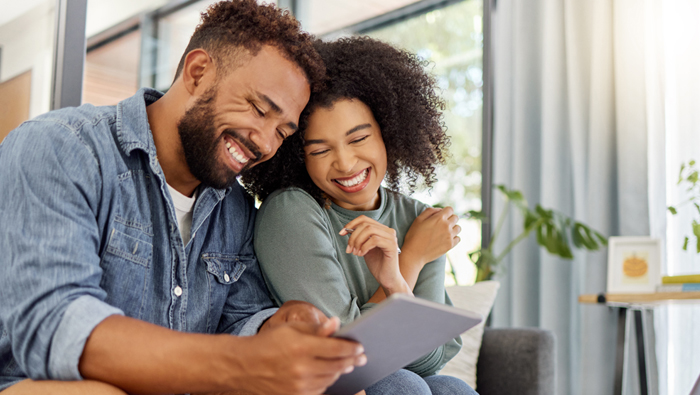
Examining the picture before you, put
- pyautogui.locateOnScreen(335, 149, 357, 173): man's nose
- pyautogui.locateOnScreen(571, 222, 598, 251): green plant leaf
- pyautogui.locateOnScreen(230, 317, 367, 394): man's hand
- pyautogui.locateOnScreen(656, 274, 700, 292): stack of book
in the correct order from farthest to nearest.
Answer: pyautogui.locateOnScreen(571, 222, 598, 251): green plant leaf → pyautogui.locateOnScreen(656, 274, 700, 292): stack of book → pyautogui.locateOnScreen(335, 149, 357, 173): man's nose → pyautogui.locateOnScreen(230, 317, 367, 394): man's hand

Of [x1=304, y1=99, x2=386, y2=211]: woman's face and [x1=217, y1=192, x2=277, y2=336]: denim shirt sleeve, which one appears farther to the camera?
[x1=304, y1=99, x2=386, y2=211]: woman's face

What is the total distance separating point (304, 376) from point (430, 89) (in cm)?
111

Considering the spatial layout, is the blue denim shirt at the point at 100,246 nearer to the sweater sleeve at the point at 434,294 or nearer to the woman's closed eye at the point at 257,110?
the woman's closed eye at the point at 257,110

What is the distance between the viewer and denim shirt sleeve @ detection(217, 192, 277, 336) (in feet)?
4.12

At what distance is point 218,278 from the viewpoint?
4.16 feet

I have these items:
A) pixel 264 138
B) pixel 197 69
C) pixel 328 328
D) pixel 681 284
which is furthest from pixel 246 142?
pixel 681 284

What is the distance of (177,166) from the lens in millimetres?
1247

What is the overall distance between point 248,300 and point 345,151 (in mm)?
406

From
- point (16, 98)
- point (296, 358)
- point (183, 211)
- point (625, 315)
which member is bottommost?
point (625, 315)

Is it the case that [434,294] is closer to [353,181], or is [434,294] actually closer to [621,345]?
[353,181]

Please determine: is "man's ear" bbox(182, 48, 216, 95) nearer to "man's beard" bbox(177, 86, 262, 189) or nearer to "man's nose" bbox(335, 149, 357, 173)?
"man's beard" bbox(177, 86, 262, 189)

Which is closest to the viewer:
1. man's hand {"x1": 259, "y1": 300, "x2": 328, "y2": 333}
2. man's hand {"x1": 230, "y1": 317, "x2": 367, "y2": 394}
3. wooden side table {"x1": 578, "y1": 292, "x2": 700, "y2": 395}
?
man's hand {"x1": 230, "y1": 317, "x2": 367, "y2": 394}

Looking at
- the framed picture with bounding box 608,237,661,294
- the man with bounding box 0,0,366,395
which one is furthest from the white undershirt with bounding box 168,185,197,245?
the framed picture with bounding box 608,237,661,294

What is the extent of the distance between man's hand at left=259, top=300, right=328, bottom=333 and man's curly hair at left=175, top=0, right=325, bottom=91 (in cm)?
49
